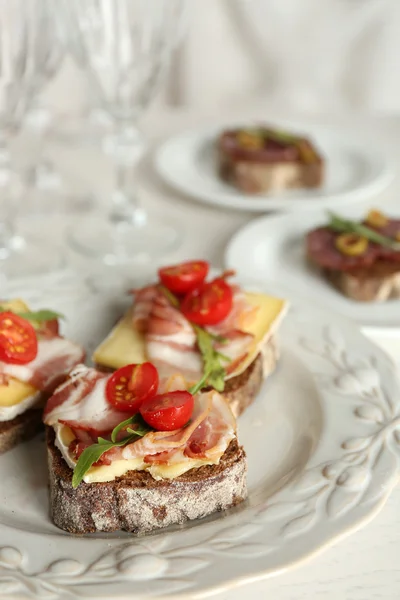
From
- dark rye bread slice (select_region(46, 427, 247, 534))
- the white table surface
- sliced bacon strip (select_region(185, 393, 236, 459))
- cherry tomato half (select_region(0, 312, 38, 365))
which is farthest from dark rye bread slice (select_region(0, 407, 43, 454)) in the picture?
the white table surface

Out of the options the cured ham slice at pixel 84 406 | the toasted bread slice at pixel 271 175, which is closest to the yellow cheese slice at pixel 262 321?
the cured ham slice at pixel 84 406

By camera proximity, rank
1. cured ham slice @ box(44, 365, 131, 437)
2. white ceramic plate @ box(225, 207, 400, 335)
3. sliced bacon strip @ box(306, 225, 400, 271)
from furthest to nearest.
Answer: sliced bacon strip @ box(306, 225, 400, 271) < white ceramic plate @ box(225, 207, 400, 335) < cured ham slice @ box(44, 365, 131, 437)

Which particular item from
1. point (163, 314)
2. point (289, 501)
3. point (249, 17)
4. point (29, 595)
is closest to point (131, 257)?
point (163, 314)

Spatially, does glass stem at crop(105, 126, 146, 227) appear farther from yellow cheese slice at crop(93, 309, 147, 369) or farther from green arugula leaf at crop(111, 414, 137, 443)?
green arugula leaf at crop(111, 414, 137, 443)

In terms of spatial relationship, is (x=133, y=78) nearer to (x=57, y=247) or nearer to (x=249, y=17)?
(x=57, y=247)

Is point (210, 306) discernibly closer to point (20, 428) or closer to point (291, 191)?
point (20, 428)

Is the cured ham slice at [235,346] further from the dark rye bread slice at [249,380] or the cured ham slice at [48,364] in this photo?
the cured ham slice at [48,364]
